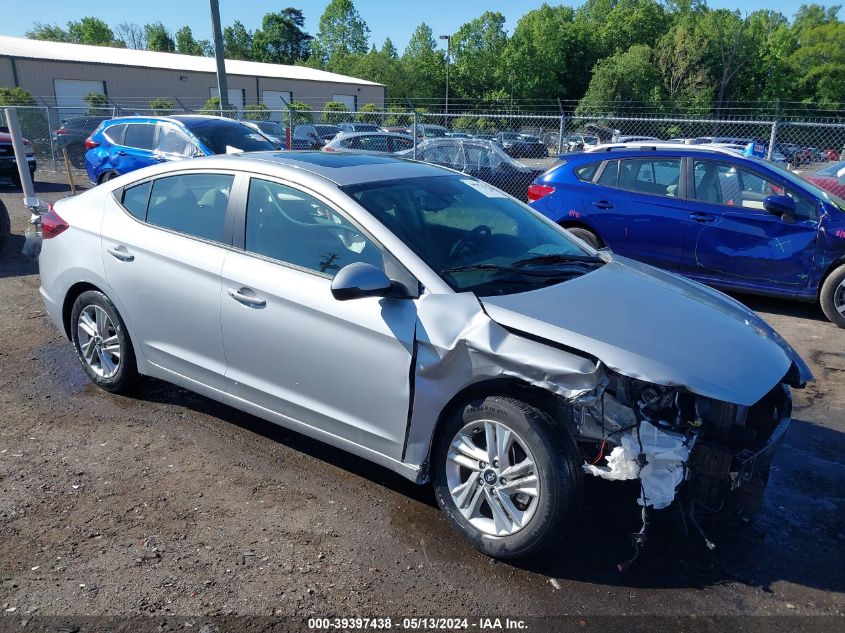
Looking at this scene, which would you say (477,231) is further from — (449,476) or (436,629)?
(436,629)

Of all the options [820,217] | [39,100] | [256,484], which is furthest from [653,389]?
[39,100]

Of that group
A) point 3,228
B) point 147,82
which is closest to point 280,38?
point 147,82

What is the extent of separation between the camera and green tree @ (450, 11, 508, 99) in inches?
2660

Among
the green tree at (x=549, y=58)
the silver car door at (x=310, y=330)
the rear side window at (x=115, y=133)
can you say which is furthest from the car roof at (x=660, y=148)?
the green tree at (x=549, y=58)

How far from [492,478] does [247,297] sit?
1.58 m

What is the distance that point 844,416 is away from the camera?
4.61 m

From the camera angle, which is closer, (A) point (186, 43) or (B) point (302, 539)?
(B) point (302, 539)

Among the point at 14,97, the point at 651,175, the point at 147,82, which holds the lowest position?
the point at 651,175

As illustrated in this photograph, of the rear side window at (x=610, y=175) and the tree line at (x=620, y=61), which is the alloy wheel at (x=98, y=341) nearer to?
the rear side window at (x=610, y=175)

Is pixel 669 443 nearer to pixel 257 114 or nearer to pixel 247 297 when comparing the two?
pixel 247 297

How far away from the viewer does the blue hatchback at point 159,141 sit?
1155cm

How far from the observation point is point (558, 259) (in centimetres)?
377

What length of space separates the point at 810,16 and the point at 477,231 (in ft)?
409

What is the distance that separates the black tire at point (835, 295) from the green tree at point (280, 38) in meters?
107
